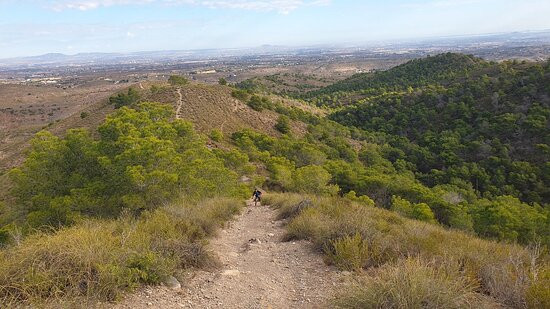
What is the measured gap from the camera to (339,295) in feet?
17.2

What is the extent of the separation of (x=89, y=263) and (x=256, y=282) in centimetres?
278

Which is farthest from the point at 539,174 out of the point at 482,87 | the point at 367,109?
the point at 367,109

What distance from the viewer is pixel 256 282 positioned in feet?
21.9

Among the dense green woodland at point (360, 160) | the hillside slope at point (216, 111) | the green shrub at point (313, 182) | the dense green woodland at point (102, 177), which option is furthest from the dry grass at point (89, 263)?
the hillside slope at point (216, 111)

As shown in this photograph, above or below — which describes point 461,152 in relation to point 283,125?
below

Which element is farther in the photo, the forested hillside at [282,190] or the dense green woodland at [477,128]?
the dense green woodland at [477,128]

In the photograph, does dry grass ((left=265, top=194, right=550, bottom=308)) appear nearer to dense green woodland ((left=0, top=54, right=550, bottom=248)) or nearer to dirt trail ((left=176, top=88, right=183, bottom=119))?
dense green woodland ((left=0, top=54, right=550, bottom=248))

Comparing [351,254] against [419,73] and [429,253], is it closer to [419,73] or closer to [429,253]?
[429,253]

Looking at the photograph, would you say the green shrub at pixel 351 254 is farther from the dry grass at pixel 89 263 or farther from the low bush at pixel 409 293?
the dry grass at pixel 89 263

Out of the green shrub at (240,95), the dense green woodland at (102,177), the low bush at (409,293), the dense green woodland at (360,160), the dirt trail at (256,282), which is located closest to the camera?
the low bush at (409,293)

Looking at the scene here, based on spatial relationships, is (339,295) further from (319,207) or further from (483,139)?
(483,139)

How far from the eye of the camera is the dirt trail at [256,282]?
224 inches

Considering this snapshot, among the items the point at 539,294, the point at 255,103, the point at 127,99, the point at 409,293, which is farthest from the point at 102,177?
the point at 127,99

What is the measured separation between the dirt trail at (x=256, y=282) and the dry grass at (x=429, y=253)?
1.47 ft
